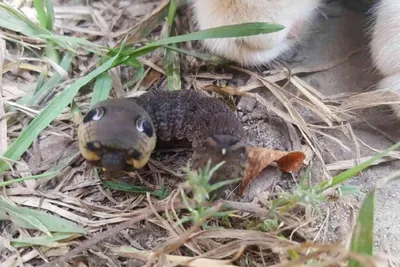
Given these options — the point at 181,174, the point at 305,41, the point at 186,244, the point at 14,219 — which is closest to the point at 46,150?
the point at 14,219

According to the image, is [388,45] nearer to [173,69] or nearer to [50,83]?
[173,69]

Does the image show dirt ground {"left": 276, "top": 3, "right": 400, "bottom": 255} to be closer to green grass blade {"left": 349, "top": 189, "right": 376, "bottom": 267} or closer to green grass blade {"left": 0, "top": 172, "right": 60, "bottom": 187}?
green grass blade {"left": 349, "top": 189, "right": 376, "bottom": 267}

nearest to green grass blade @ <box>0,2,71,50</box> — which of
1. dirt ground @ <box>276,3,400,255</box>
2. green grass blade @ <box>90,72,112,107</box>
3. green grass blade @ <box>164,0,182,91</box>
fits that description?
green grass blade @ <box>90,72,112,107</box>

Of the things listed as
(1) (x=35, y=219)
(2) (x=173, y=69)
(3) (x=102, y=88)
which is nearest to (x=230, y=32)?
(2) (x=173, y=69)

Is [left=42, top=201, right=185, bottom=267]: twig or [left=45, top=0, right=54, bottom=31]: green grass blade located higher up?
[left=45, top=0, right=54, bottom=31]: green grass blade

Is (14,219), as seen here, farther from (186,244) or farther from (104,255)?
(186,244)

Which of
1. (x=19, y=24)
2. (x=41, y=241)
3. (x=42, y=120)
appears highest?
(x=19, y=24)
